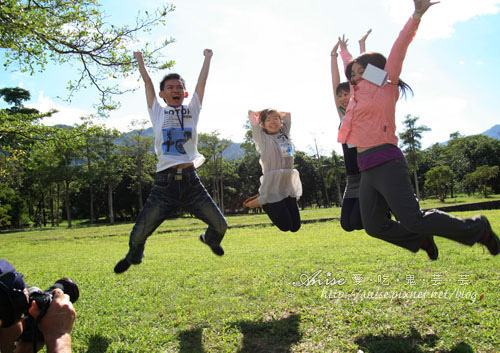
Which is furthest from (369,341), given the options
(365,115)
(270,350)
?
(365,115)

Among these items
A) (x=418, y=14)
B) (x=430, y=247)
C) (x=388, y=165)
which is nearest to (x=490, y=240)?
(x=430, y=247)

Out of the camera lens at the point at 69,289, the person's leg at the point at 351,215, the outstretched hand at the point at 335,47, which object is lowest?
the camera lens at the point at 69,289

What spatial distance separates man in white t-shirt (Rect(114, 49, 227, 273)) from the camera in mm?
4531

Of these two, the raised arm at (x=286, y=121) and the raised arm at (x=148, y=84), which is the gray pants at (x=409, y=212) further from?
the raised arm at (x=148, y=84)

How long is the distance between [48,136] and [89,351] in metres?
7.19

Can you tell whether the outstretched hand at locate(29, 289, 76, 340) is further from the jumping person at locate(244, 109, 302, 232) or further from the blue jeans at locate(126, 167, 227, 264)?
the jumping person at locate(244, 109, 302, 232)

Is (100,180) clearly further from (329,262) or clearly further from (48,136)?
(329,262)

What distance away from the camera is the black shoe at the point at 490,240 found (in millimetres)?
3682

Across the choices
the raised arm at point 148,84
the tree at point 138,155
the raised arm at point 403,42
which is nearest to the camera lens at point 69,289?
the raised arm at point 148,84

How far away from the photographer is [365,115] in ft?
12.6

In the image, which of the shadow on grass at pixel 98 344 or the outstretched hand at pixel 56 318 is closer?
the outstretched hand at pixel 56 318

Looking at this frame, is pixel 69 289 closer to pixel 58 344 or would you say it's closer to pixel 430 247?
pixel 58 344

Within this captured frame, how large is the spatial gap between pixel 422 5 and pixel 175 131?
316 centimetres

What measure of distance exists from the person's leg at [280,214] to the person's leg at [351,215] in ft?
2.75
